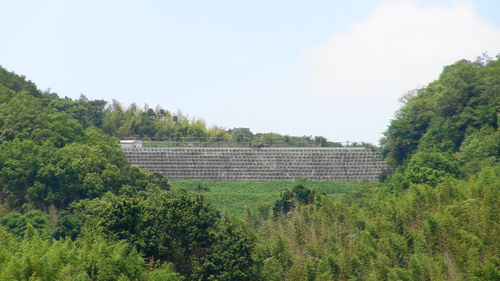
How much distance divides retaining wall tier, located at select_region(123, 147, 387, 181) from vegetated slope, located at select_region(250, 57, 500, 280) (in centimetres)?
756

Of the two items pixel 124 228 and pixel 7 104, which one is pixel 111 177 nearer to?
pixel 7 104

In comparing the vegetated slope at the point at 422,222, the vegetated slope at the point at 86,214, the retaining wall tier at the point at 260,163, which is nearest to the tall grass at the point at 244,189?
the retaining wall tier at the point at 260,163

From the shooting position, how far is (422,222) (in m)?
32.2

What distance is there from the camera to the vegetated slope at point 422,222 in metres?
29.4

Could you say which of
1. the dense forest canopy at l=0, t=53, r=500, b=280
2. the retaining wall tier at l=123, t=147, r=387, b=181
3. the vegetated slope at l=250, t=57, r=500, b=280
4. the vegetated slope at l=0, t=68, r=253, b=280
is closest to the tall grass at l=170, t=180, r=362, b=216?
the retaining wall tier at l=123, t=147, r=387, b=181

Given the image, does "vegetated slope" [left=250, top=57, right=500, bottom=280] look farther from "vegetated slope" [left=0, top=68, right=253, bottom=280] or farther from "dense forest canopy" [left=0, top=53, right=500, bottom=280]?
"vegetated slope" [left=0, top=68, right=253, bottom=280]

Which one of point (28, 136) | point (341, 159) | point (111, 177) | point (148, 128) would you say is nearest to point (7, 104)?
point (28, 136)

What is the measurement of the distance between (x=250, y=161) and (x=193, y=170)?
8.57 ft

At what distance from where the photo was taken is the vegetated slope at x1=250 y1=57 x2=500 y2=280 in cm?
2938

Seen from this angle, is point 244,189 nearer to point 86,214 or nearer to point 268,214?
point 268,214

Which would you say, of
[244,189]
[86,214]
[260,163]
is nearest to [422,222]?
[86,214]

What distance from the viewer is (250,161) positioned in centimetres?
5406

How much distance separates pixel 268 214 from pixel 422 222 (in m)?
10.4

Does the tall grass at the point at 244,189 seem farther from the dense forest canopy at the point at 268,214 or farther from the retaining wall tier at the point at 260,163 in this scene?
the dense forest canopy at the point at 268,214
